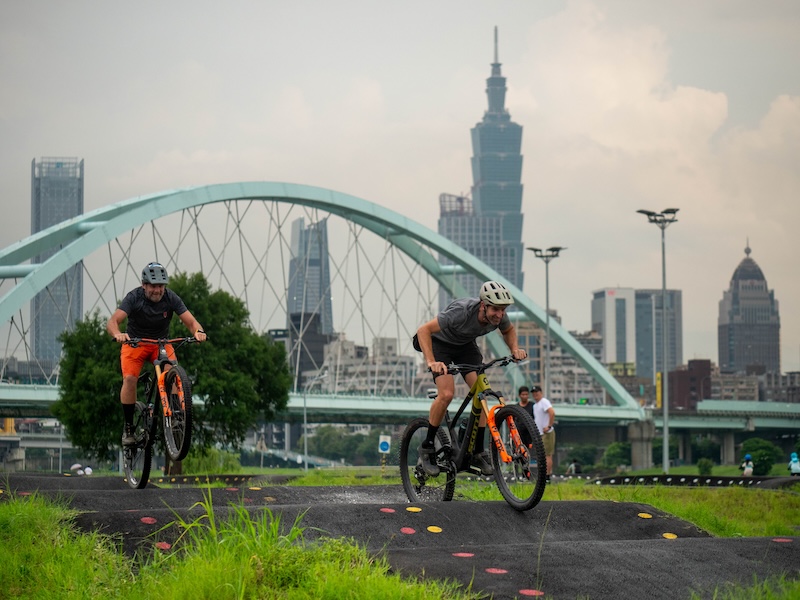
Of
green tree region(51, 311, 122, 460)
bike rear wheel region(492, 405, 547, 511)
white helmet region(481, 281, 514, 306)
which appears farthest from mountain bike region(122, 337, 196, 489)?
green tree region(51, 311, 122, 460)

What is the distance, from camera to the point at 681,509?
9531 mm

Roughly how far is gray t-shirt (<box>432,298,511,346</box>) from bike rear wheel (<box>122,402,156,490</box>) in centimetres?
273

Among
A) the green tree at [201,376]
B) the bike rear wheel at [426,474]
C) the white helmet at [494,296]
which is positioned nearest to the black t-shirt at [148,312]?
the bike rear wheel at [426,474]

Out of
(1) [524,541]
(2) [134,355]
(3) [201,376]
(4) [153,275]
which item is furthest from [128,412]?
(3) [201,376]

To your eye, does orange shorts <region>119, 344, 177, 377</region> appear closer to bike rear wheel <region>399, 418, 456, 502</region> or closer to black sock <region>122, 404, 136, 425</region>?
→ black sock <region>122, 404, 136, 425</region>

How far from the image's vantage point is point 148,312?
392 inches

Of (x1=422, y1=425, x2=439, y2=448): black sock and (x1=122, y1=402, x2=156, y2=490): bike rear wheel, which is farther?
(x1=122, y1=402, x2=156, y2=490): bike rear wheel

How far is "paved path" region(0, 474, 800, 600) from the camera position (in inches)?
222

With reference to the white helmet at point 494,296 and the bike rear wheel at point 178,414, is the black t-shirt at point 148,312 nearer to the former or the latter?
the bike rear wheel at point 178,414

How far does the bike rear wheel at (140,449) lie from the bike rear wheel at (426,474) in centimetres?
213

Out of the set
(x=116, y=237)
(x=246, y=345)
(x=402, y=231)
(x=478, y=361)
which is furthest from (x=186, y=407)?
(x=402, y=231)

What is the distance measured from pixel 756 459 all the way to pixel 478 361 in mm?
82217

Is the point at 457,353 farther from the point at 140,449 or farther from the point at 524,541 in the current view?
the point at 140,449

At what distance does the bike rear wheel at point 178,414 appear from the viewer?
939 centimetres
